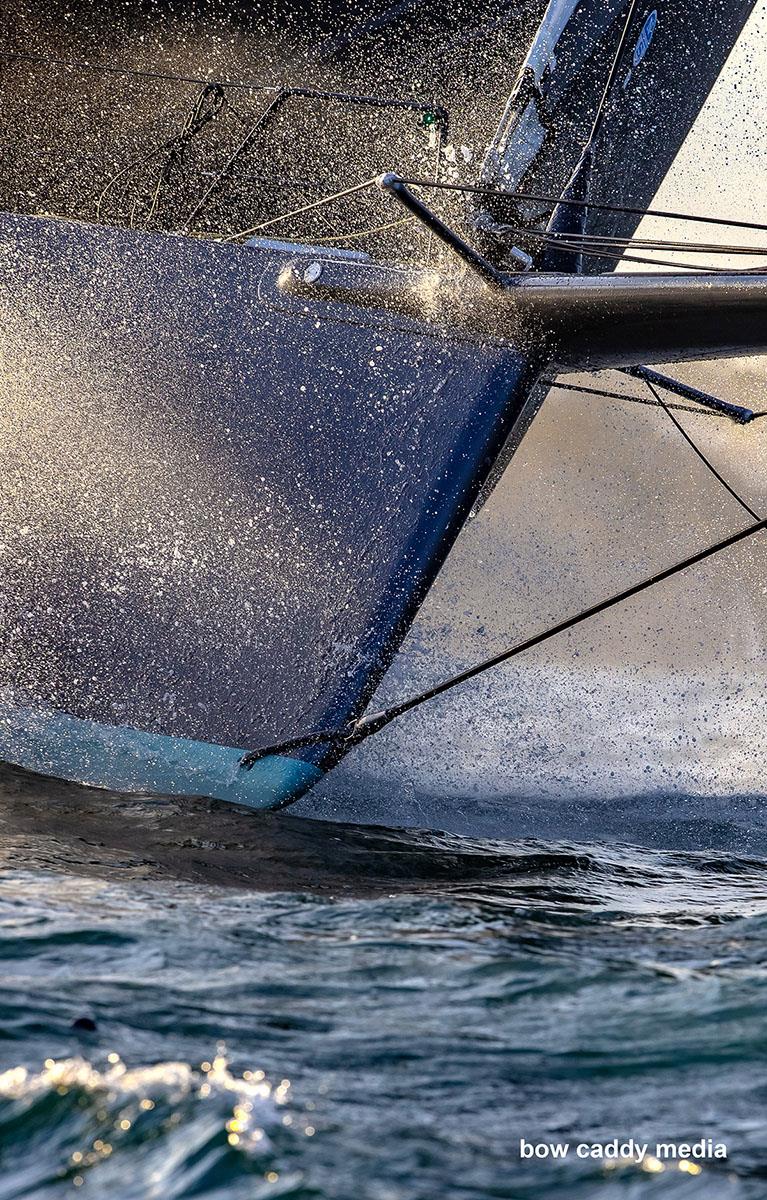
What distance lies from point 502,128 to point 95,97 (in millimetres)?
2474

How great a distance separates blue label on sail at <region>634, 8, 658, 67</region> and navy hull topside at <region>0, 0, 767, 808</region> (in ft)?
4.78

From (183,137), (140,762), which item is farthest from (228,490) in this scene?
(183,137)

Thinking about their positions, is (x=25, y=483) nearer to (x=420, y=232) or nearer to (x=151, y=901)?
(x=420, y=232)

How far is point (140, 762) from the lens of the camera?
4473mm

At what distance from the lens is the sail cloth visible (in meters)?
4.58

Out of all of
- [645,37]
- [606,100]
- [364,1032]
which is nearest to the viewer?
[364,1032]

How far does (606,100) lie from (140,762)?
110 inches

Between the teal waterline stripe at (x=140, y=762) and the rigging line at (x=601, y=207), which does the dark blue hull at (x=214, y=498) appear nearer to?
the teal waterline stripe at (x=140, y=762)

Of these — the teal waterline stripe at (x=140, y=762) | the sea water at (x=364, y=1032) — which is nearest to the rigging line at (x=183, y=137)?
the teal waterline stripe at (x=140, y=762)

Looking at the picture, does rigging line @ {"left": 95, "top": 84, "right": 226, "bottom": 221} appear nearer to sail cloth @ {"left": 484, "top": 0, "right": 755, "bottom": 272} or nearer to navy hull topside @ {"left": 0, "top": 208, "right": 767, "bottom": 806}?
navy hull topside @ {"left": 0, "top": 208, "right": 767, "bottom": 806}

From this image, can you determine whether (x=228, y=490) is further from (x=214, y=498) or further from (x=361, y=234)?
(x=361, y=234)

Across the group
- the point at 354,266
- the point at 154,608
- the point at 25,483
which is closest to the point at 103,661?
the point at 154,608

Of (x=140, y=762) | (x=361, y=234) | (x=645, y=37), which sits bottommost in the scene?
(x=140, y=762)

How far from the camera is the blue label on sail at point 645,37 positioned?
4965 millimetres
